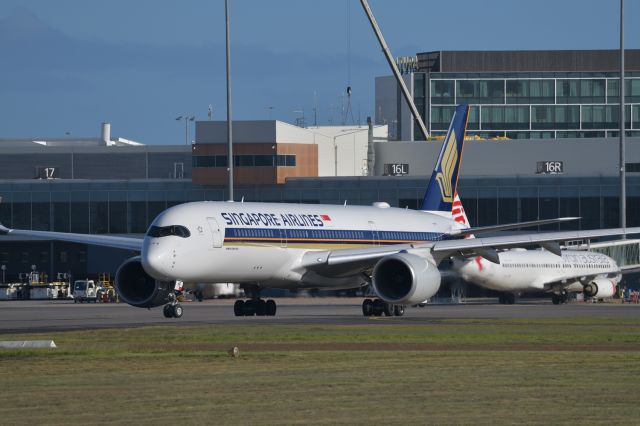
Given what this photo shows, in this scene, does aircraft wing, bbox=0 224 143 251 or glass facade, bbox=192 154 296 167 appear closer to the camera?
aircraft wing, bbox=0 224 143 251

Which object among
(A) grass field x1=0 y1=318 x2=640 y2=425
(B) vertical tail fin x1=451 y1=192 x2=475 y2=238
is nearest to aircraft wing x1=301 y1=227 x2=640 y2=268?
(A) grass field x1=0 y1=318 x2=640 y2=425

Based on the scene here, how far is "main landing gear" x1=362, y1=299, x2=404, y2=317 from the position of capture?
52.1 metres

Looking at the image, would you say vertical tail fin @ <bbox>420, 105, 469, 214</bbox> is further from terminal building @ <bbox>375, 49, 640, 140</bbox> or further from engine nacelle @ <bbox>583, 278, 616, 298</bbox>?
terminal building @ <bbox>375, 49, 640, 140</bbox>

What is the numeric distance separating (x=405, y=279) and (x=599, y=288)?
39.5m

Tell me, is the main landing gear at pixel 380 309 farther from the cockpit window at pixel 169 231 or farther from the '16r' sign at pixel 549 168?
the '16r' sign at pixel 549 168

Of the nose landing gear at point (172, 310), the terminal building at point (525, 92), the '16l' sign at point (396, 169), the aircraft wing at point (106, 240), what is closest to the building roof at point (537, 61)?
the terminal building at point (525, 92)

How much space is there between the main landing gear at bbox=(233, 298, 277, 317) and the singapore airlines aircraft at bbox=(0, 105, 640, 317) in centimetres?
4

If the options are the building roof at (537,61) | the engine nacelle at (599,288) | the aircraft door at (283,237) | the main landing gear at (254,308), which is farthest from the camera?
the building roof at (537,61)

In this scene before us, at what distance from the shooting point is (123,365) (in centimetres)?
2869

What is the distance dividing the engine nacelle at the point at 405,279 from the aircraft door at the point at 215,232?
6.09 metres

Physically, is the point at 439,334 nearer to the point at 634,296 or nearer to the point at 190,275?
the point at 190,275

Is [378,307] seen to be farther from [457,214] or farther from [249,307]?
[457,214]

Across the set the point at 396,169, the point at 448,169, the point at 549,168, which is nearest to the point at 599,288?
the point at 448,169

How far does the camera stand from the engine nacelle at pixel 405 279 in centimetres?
4809
